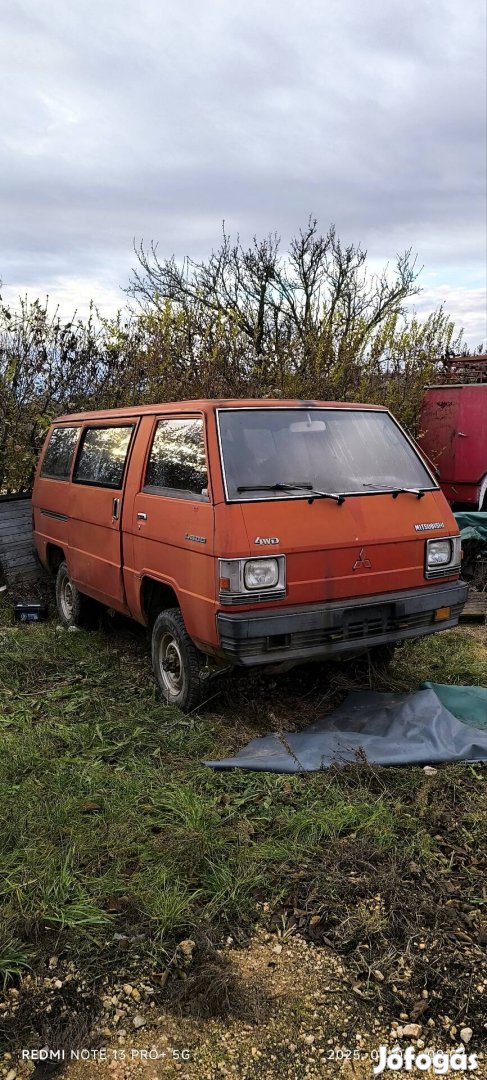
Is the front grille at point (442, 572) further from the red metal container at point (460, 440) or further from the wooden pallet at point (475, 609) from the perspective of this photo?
the red metal container at point (460, 440)

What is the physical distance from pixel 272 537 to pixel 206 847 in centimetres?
159

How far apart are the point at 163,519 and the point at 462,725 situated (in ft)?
6.95

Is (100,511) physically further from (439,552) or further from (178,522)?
(439,552)

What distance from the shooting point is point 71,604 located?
6609 millimetres

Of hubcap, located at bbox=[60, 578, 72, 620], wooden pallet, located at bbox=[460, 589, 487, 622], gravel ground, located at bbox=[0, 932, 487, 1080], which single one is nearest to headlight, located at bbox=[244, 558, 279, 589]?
gravel ground, located at bbox=[0, 932, 487, 1080]

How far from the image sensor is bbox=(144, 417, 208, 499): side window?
4.21 meters

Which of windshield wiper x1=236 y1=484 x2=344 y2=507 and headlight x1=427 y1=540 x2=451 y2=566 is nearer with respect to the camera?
windshield wiper x1=236 y1=484 x2=344 y2=507

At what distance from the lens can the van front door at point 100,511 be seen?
5188 millimetres

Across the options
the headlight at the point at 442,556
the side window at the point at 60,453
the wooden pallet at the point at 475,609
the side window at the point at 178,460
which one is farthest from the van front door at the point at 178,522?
the wooden pallet at the point at 475,609

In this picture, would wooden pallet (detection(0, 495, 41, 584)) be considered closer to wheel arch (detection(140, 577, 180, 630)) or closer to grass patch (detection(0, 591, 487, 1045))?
wheel arch (detection(140, 577, 180, 630))

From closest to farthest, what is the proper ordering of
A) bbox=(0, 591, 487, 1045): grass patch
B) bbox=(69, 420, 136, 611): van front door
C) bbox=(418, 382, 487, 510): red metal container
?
bbox=(0, 591, 487, 1045): grass patch
bbox=(69, 420, 136, 611): van front door
bbox=(418, 382, 487, 510): red metal container

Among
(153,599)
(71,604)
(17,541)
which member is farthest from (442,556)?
(17,541)

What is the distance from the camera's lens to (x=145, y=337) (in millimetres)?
10305

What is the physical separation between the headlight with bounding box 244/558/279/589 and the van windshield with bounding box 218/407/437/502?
1.20ft
